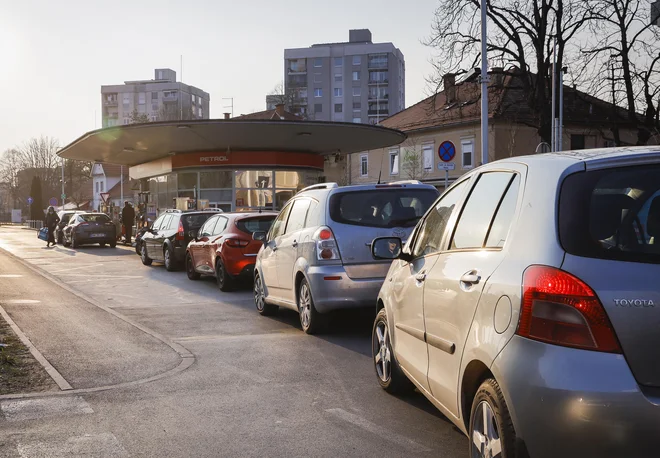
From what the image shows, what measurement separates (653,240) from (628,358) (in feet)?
1.67

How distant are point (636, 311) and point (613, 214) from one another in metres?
0.45

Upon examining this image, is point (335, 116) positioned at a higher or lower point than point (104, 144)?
higher

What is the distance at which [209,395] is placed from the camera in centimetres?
656

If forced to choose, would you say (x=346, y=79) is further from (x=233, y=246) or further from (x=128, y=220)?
(x=233, y=246)

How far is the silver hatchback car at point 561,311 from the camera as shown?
10.6 ft

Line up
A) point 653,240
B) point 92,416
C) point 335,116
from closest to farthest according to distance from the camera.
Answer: point 653,240 → point 92,416 → point 335,116

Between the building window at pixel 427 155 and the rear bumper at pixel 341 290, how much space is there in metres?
51.0

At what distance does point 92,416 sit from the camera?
19.4 feet

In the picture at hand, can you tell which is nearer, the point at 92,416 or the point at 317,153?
the point at 92,416

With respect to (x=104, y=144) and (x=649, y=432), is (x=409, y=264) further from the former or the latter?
(x=104, y=144)

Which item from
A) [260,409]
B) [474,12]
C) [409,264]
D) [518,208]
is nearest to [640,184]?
[518,208]

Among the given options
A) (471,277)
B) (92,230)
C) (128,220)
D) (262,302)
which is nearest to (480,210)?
(471,277)

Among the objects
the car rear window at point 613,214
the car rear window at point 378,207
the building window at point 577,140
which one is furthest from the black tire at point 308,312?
the building window at point 577,140

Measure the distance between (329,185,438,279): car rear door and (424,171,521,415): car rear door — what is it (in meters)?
4.43
